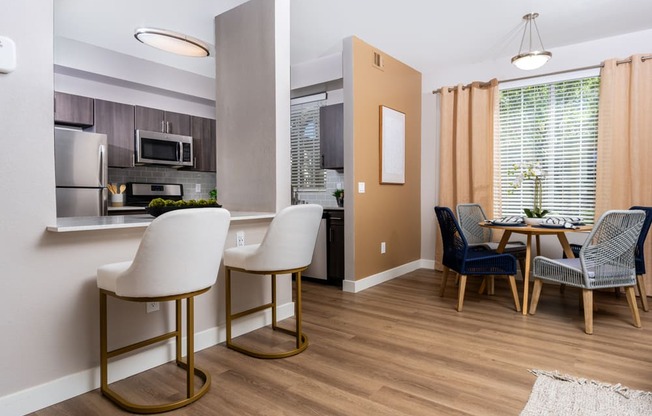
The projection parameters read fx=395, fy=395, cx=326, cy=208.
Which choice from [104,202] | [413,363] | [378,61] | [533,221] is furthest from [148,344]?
[378,61]

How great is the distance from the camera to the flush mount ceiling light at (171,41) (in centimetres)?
291

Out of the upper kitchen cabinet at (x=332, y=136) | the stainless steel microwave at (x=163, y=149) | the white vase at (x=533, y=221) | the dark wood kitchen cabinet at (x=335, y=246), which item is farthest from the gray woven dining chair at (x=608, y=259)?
the stainless steel microwave at (x=163, y=149)

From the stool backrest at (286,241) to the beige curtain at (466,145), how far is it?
2927 mm

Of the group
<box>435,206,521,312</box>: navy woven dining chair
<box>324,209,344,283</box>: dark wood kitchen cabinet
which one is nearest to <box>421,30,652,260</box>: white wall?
<box>435,206,521,312</box>: navy woven dining chair

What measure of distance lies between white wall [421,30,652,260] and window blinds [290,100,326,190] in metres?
1.43

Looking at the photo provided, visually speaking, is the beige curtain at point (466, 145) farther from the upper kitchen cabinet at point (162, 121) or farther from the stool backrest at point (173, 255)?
the stool backrest at point (173, 255)

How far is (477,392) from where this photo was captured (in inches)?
80.6

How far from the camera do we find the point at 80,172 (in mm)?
4312

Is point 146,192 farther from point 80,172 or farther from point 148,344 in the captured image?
point 148,344

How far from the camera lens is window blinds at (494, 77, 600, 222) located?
4266 millimetres

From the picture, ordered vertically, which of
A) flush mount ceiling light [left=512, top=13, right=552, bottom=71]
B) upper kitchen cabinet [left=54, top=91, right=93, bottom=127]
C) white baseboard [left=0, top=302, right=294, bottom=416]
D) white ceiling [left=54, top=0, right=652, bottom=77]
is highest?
white ceiling [left=54, top=0, right=652, bottom=77]

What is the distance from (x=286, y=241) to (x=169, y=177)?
151 inches

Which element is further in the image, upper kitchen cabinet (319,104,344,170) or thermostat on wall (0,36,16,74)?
upper kitchen cabinet (319,104,344,170)

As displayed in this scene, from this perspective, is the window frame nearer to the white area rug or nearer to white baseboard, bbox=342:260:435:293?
white baseboard, bbox=342:260:435:293
